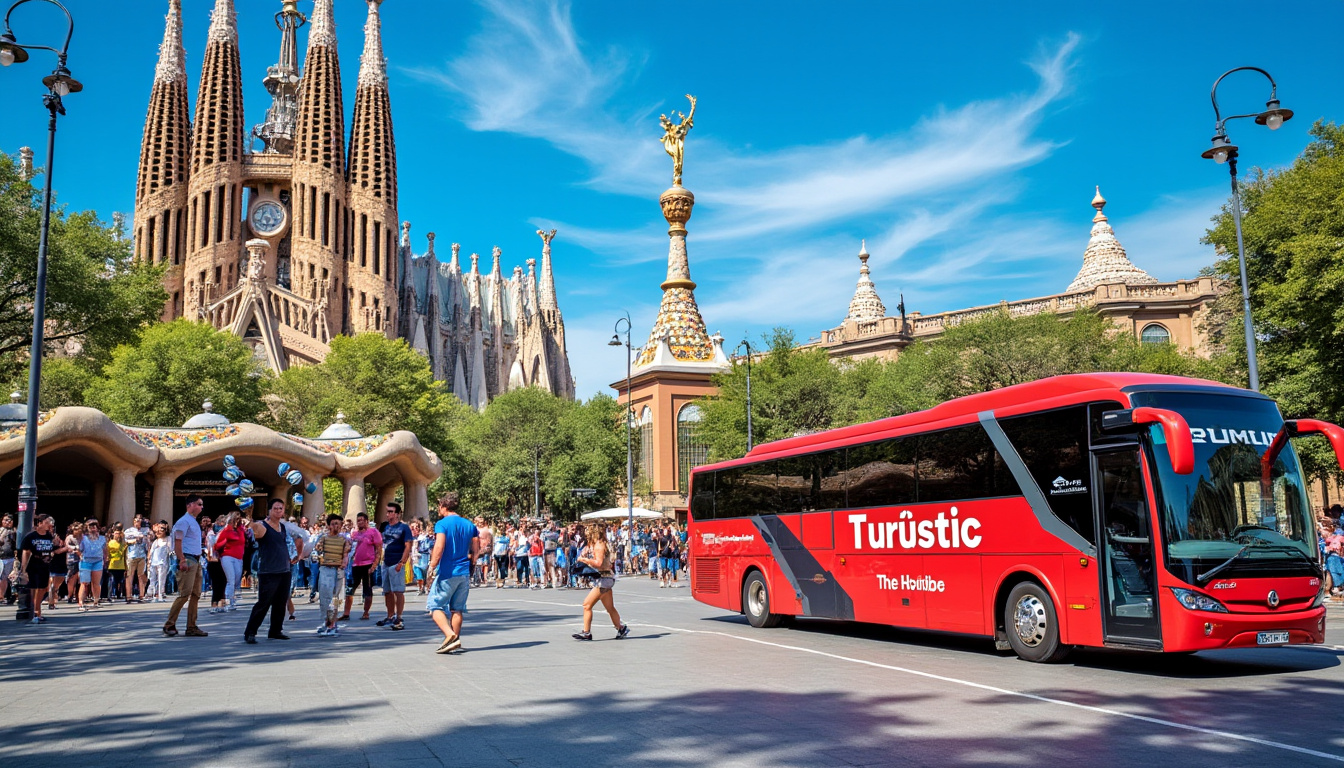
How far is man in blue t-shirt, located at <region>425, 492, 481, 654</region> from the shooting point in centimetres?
1120

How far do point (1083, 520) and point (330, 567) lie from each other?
29.4 feet

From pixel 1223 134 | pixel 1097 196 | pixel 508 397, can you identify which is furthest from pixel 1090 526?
pixel 1097 196

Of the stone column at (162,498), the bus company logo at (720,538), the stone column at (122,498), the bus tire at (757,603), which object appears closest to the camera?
the bus tire at (757,603)

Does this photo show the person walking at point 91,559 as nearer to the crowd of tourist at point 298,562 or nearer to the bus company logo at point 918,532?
the crowd of tourist at point 298,562

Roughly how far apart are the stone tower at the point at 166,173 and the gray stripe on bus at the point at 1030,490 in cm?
8175

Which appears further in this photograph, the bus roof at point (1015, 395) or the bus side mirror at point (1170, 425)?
the bus roof at point (1015, 395)

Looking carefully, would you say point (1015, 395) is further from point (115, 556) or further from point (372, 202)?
point (372, 202)

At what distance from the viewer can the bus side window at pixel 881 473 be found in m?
12.5

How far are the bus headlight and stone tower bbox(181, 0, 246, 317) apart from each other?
8154cm

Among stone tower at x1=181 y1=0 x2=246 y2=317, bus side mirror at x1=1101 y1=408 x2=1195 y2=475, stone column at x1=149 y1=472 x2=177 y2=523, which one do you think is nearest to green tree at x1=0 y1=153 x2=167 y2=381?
stone column at x1=149 y1=472 x2=177 y2=523

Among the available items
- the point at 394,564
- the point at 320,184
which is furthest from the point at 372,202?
the point at 394,564

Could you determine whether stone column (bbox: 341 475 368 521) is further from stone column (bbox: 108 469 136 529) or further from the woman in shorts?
the woman in shorts

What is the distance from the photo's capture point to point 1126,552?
9.59 metres

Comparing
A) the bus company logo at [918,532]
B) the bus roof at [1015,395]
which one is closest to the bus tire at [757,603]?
the bus roof at [1015,395]
